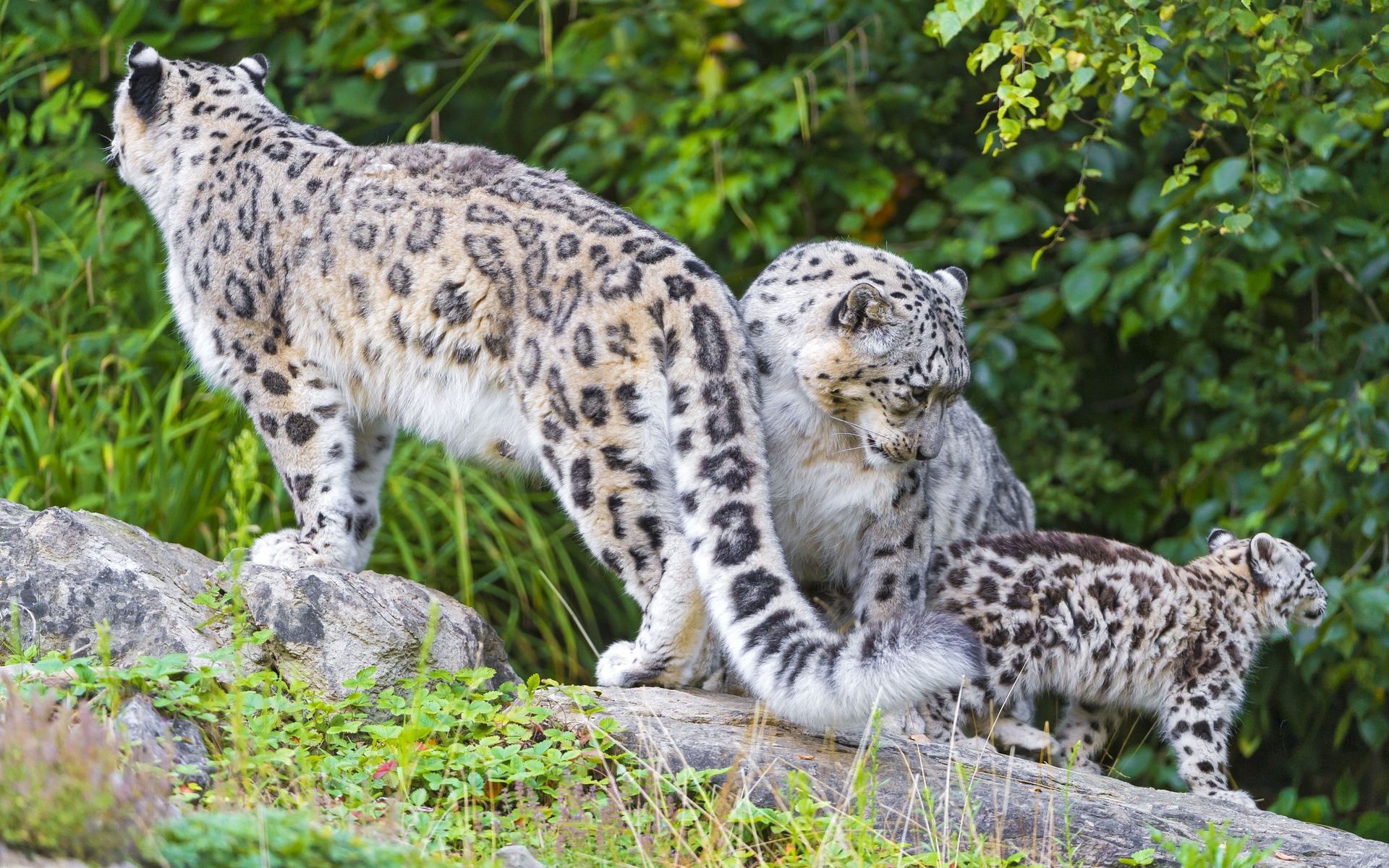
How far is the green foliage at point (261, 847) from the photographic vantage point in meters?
2.89

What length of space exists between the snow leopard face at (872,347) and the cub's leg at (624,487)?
0.58m

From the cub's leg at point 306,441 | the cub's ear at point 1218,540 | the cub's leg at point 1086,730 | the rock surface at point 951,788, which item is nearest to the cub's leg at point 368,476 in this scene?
the cub's leg at point 306,441

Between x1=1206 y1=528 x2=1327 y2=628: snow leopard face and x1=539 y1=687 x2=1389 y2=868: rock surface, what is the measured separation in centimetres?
123

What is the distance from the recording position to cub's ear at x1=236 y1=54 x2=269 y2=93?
6.27 meters

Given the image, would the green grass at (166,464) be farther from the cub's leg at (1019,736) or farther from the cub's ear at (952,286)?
the cub's ear at (952,286)

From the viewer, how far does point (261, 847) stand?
9.45ft

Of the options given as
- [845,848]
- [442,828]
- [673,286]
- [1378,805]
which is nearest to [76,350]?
[673,286]

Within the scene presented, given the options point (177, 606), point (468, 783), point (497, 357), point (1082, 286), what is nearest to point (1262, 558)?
point (1082, 286)

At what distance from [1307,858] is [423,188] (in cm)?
379

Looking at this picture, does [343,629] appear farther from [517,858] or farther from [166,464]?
[166,464]

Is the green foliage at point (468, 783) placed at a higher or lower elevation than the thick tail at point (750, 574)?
lower

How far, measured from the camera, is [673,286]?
477cm

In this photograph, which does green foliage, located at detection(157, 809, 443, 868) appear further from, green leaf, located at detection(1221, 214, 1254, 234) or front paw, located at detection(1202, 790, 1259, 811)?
green leaf, located at detection(1221, 214, 1254, 234)

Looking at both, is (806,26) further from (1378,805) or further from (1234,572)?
(1378,805)
